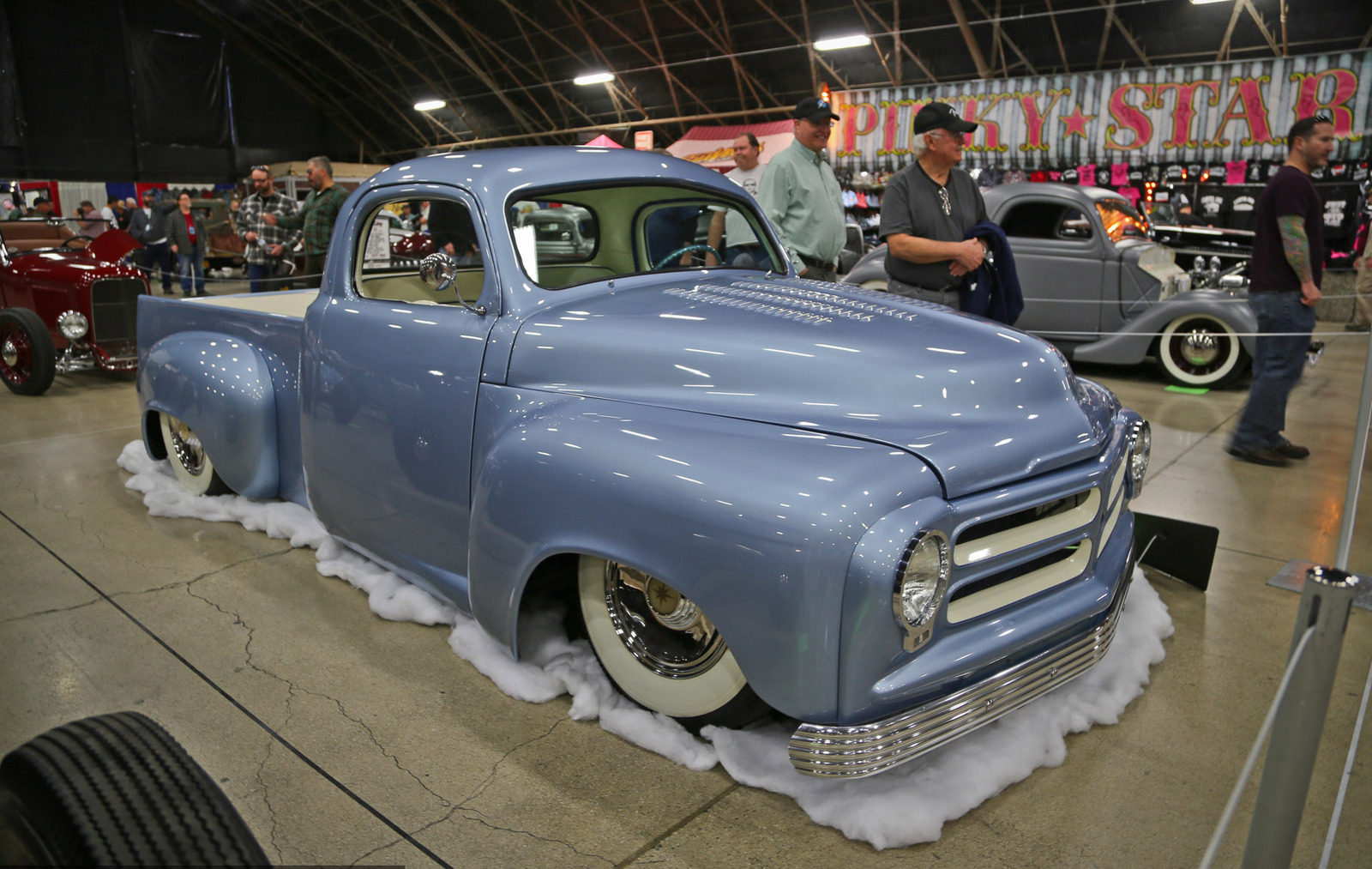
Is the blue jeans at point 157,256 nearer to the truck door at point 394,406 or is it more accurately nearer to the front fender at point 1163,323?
the truck door at point 394,406

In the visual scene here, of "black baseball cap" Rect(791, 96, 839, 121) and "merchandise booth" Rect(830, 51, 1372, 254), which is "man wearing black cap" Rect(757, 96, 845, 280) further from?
"merchandise booth" Rect(830, 51, 1372, 254)

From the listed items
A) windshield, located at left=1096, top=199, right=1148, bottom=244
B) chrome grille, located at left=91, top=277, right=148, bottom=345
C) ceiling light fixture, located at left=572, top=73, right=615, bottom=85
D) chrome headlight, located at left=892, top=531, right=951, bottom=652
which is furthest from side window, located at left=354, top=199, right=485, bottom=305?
ceiling light fixture, located at left=572, top=73, right=615, bottom=85

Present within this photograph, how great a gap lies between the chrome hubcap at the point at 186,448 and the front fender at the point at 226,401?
0.24m

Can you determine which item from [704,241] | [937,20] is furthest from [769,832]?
[937,20]

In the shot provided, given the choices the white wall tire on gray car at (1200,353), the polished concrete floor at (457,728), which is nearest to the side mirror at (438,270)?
the polished concrete floor at (457,728)

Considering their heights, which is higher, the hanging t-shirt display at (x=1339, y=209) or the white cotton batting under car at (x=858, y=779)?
the hanging t-shirt display at (x=1339, y=209)

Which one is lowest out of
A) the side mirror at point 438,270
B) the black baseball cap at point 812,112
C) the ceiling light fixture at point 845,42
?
the side mirror at point 438,270

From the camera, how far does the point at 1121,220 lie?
7.96 meters

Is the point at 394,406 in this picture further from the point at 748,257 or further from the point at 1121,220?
the point at 1121,220

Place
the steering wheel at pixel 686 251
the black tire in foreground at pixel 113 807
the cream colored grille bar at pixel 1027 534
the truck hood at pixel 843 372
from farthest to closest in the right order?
the steering wheel at pixel 686 251 → the truck hood at pixel 843 372 → the cream colored grille bar at pixel 1027 534 → the black tire in foreground at pixel 113 807

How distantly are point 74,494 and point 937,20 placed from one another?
1555 cm

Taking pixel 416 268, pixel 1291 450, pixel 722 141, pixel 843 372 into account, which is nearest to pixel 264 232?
pixel 416 268

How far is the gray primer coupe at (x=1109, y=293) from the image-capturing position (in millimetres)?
7461

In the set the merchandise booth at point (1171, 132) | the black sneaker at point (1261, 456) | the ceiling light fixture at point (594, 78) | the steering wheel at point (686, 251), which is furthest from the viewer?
the ceiling light fixture at point (594, 78)
